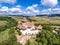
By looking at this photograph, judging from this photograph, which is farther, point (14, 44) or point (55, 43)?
point (55, 43)

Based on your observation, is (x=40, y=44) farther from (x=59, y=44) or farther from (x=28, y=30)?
(x=28, y=30)

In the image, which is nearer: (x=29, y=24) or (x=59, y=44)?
(x=59, y=44)

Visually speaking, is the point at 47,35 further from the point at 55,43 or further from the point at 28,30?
the point at 28,30

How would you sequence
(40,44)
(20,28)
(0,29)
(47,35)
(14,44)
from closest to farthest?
(14,44) → (40,44) → (47,35) → (20,28) → (0,29)

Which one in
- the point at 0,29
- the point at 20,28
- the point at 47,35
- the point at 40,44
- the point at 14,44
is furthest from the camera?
the point at 0,29

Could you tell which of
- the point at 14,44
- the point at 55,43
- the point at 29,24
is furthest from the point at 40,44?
the point at 29,24

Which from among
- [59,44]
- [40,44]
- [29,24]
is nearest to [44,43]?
[40,44]

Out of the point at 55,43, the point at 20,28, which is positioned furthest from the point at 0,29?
the point at 55,43

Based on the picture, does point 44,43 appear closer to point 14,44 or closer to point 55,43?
point 55,43

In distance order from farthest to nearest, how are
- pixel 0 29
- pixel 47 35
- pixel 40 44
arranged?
1. pixel 0 29
2. pixel 47 35
3. pixel 40 44
